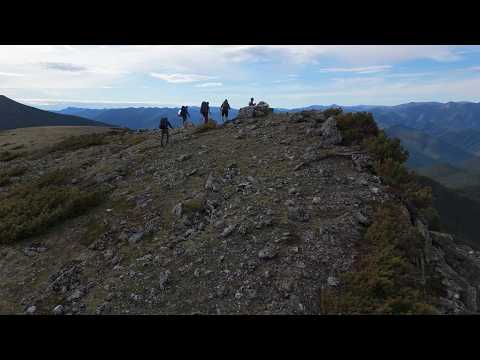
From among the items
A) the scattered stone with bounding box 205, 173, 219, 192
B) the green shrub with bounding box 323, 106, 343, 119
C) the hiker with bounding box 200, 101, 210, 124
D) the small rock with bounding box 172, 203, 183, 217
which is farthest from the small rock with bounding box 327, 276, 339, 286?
the hiker with bounding box 200, 101, 210, 124

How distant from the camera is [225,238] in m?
11.9

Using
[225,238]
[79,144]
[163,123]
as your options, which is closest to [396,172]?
[225,238]

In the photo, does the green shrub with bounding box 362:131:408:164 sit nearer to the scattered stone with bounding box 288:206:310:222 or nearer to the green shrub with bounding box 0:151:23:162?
the scattered stone with bounding box 288:206:310:222

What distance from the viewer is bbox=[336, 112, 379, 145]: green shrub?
17359 mm

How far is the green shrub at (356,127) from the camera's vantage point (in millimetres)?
17359

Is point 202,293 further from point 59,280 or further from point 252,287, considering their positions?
point 59,280

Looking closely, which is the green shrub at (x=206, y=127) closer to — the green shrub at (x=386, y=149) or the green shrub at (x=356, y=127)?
the green shrub at (x=356, y=127)

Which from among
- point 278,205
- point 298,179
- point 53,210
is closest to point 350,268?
point 278,205

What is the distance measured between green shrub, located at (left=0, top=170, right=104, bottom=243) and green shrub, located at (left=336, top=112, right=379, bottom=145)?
43.1 feet

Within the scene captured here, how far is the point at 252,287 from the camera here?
9.70m

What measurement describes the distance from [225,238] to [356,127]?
33.6ft

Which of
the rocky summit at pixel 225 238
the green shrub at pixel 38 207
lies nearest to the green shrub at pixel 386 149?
the rocky summit at pixel 225 238

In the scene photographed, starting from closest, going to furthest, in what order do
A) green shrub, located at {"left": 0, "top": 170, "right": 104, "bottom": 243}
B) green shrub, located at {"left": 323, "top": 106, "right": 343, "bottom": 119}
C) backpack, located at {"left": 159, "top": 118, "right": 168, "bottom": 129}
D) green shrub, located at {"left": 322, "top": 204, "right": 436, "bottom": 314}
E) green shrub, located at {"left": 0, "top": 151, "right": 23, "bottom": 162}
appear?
green shrub, located at {"left": 322, "top": 204, "right": 436, "bottom": 314} → green shrub, located at {"left": 0, "top": 170, "right": 104, "bottom": 243} → green shrub, located at {"left": 323, "top": 106, "right": 343, "bottom": 119} → backpack, located at {"left": 159, "top": 118, "right": 168, "bottom": 129} → green shrub, located at {"left": 0, "top": 151, "right": 23, "bottom": 162}
